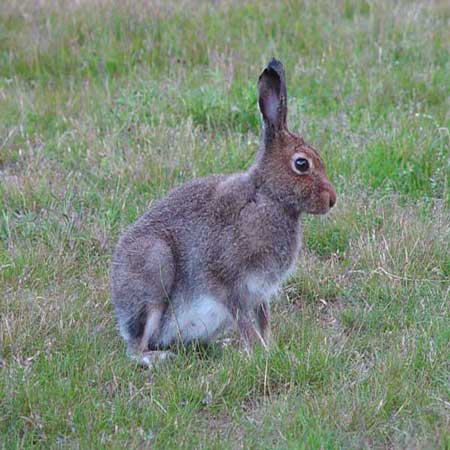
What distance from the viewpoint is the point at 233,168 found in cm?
743

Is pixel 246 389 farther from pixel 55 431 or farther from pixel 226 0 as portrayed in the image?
pixel 226 0

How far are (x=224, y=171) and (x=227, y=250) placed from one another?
2.03m

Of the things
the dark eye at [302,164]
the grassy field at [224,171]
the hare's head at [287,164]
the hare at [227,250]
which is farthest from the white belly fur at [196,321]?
the dark eye at [302,164]

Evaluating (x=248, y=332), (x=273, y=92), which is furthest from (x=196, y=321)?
(x=273, y=92)

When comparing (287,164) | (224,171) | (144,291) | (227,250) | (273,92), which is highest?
(273,92)

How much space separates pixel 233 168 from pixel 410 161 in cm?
124

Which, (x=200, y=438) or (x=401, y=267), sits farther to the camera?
(x=401, y=267)

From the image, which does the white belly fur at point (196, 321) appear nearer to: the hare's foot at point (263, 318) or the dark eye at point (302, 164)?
the hare's foot at point (263, 318)

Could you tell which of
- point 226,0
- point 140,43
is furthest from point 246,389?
point 226,0

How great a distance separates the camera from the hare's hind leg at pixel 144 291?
18.0 feet

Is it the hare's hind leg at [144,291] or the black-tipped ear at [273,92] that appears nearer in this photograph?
the black-tipped ear at [273,92]

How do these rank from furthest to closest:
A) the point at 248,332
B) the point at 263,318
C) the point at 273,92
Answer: the point at 263,318, the point at 248,332, the point at 273,92

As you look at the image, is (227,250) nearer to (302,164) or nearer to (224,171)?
(302,164)

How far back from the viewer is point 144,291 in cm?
550
